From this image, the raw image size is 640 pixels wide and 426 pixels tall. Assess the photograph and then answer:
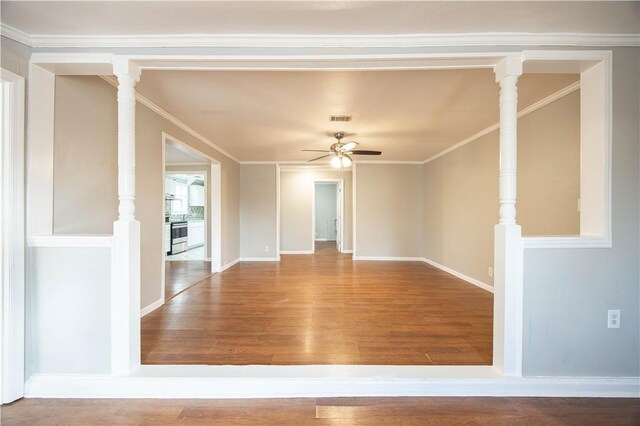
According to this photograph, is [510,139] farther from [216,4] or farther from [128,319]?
[128,319]

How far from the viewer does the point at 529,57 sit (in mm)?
1767

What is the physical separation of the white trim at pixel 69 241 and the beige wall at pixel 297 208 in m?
5.43

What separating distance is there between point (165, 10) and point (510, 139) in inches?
88.8

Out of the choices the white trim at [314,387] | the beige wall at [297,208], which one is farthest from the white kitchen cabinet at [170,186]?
the white trim at [314,387]

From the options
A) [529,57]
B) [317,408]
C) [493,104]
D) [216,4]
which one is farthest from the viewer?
[493,104]

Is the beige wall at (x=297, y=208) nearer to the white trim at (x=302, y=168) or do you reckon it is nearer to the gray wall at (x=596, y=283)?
the white trim at (x=302, y=168)

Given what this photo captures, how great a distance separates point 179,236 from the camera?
24.8ft

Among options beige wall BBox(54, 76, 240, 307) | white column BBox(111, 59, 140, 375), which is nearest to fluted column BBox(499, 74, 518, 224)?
white column BBox(111, 59, 140, 375)

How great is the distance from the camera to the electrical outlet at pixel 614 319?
175cm

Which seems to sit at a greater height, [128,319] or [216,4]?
[216,4]

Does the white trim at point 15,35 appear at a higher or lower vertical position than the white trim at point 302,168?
lower

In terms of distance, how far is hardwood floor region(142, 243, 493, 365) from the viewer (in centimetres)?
209

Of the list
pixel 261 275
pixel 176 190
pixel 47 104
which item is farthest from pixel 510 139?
pixel 176 190

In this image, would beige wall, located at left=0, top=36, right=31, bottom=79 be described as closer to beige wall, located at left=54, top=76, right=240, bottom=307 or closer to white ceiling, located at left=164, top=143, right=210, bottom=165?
beige wall, located at left=54, top=76, right=240, bottom=307
